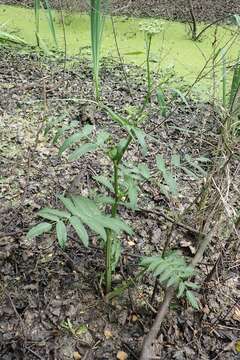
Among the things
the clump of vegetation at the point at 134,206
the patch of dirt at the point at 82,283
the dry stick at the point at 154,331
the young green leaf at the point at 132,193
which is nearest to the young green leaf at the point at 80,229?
the clump of vegetation at the point at 134,206

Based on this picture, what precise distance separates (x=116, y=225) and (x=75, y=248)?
484 millimetres

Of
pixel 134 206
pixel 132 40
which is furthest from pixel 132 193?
pixel 132 40

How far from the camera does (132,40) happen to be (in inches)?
124

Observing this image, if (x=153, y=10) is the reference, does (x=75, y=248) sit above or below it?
below

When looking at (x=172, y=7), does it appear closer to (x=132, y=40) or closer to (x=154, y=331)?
(x=132, y=40)

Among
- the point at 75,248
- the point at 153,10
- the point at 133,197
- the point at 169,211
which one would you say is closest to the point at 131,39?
the point at 153,10

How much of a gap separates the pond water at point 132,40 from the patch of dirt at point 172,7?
0.64ft

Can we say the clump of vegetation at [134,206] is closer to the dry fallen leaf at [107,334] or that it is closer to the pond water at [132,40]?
the dry fallen leaf at [107,334]

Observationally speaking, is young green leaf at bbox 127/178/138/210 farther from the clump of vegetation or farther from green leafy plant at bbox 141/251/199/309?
green leafy plant at bbox 141/251/199/309

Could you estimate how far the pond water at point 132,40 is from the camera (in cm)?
282

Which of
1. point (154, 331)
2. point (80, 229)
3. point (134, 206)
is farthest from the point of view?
point (154, 331)

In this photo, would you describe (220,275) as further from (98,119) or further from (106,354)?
(98,119)

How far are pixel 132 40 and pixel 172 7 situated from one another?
1029 mm

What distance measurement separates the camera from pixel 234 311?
1.24m
